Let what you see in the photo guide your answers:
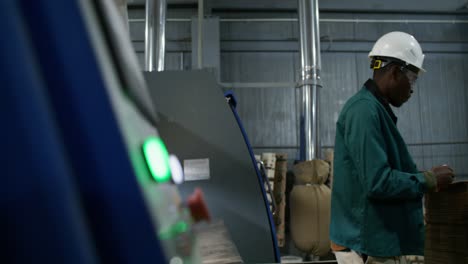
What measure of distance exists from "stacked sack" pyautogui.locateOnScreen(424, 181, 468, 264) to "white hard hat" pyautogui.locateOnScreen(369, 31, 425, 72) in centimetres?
60

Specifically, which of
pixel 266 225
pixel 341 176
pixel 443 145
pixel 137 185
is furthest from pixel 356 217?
pixel 443 145

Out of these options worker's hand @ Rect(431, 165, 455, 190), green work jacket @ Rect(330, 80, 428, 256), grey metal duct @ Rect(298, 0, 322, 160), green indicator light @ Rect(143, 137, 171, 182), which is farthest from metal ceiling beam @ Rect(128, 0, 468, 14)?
green indicator light @ Rect(143, 137, 171, 182)

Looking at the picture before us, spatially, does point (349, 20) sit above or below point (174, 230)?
above

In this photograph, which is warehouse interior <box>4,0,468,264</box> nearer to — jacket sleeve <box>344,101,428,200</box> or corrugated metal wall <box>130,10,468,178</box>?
jacket sleeve <box>344,101,428,200</box>

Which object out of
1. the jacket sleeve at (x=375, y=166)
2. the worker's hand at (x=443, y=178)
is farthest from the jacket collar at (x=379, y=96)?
the worker's hand at (x=443, y=178)

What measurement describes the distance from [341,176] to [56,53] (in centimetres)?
153

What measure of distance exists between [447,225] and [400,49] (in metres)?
0.80

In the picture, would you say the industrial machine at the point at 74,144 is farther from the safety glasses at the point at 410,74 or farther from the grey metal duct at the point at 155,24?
the grey metal duct at the point at 155,24

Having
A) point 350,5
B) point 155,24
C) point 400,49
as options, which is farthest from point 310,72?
point 350,5

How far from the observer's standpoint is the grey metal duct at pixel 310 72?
3.72 meters

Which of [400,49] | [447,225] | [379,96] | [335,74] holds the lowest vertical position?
[447,225]

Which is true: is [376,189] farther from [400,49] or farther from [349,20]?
[349,20]

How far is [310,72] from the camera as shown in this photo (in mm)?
3711

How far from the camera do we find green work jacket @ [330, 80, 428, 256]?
4.74 feet
